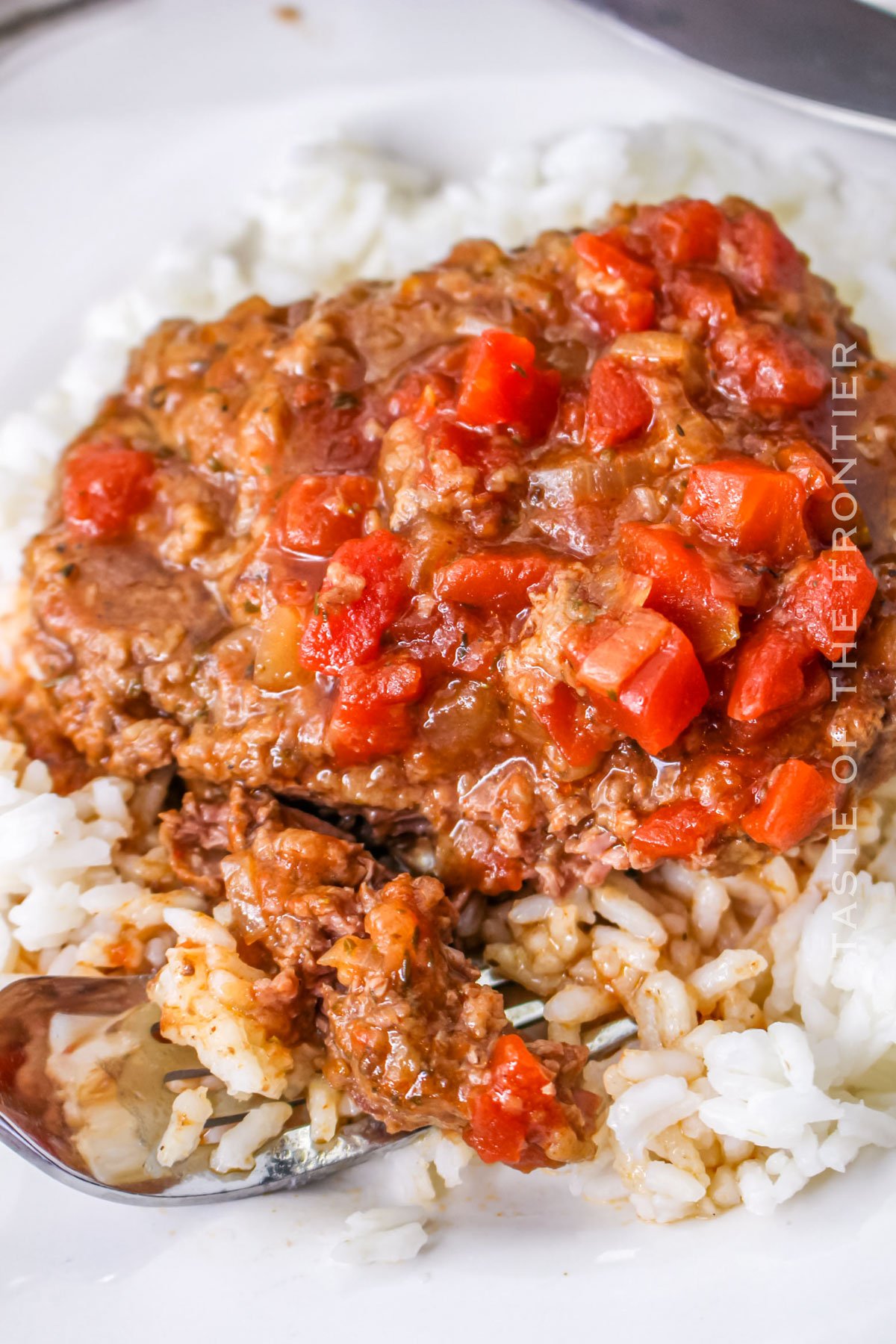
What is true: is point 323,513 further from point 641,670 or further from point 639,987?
point 639,987

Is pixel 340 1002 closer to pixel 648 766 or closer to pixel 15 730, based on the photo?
pixel 648 766

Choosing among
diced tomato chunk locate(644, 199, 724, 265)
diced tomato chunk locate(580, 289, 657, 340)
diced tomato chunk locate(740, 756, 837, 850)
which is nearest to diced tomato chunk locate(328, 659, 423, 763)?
diced tomato chunk locate(740, 756, 837, 850)

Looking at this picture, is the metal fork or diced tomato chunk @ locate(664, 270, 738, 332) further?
diced tomato chunk @ locate(664, 270, 738, 332)

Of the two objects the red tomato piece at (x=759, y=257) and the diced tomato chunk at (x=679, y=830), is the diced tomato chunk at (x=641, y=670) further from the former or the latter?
the red tomato piece at (x=759, y=257)

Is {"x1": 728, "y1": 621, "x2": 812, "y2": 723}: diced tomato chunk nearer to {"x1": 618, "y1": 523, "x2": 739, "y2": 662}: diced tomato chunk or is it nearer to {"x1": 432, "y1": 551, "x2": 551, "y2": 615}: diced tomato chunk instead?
{"x1": 618, "y1": 523, "x2": 739, "y2": 662}: diced tomato chunk

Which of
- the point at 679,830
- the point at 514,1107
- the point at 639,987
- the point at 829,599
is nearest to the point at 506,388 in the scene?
the point at 829,599

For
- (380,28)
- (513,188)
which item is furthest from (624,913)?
(380,28)
